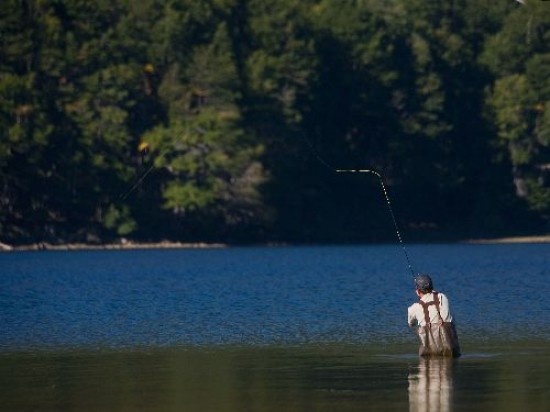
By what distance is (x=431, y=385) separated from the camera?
2008 cm

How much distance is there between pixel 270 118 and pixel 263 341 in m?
55.9

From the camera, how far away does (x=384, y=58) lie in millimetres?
87938

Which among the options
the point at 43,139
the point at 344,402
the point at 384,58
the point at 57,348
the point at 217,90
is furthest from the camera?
the point at 384,58

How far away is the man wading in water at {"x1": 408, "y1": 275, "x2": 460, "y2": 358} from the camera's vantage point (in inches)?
893

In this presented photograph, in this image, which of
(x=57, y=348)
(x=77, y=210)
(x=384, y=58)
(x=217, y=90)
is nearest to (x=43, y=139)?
(x=77, y=210)

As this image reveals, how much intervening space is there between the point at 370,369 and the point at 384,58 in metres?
66.4

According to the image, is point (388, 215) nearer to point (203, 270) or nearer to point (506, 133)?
point (506, 133)

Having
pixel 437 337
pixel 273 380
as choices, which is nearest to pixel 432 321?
pixel 437 337

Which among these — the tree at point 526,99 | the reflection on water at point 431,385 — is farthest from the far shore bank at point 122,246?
the reflection on water at point 431,385

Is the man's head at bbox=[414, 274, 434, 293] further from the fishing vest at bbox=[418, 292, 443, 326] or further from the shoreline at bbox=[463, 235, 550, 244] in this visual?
the shoreline at bbox=[463, 235, 550, 244]

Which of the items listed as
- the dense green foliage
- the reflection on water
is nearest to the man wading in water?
the reflection on water

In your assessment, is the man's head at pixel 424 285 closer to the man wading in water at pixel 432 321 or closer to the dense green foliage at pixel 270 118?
the man wading in water at pixel 432 321

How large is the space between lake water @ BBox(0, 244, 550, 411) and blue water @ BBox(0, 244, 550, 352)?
0.16 feet

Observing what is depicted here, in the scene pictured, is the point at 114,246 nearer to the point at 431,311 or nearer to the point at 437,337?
the point at 437,337
